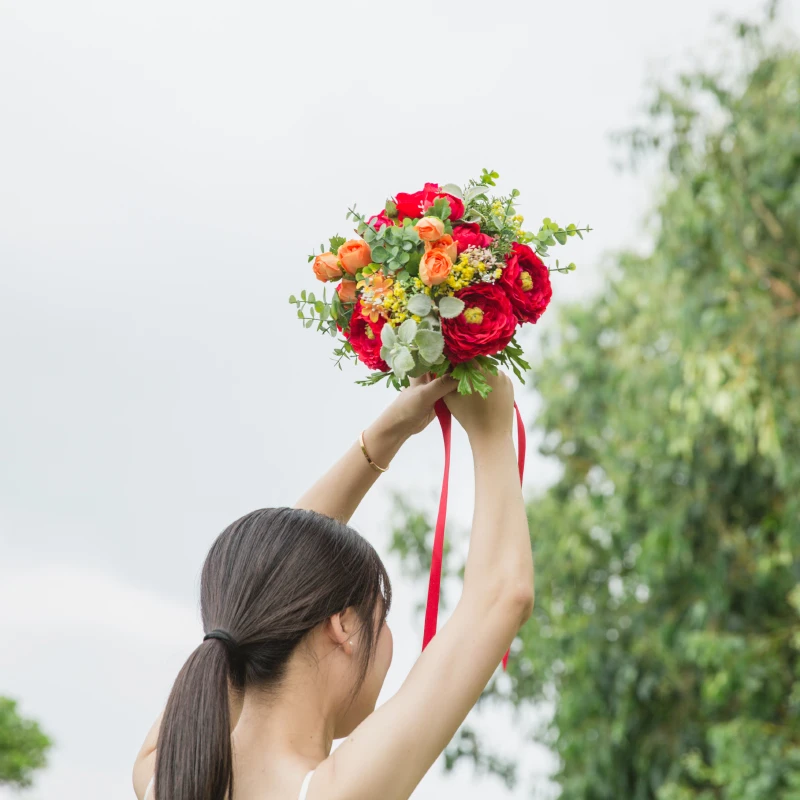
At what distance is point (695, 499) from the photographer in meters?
8.02

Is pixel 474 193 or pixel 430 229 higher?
pixel 474 193

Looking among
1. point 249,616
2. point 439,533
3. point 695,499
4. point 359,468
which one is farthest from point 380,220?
point 695,499

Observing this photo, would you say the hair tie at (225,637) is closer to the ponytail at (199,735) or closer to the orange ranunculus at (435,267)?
the ponytail at (199,735)

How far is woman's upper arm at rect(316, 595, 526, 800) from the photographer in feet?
4.16

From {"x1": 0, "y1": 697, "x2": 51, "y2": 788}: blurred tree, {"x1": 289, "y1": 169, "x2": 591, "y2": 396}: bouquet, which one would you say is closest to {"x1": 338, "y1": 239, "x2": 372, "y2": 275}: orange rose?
{"x1": 289, "y1": 169, "x2": 591, "y2": 396}: bouquet

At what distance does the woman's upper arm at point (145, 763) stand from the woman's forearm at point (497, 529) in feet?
1.73

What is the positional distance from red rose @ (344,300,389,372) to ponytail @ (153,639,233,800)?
575 millimetres

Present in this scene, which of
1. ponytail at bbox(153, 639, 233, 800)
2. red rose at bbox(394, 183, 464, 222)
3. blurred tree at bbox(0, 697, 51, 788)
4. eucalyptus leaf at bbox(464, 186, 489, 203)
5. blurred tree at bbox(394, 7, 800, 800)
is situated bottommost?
ponytail at bbox(153, 639, 233, 800)

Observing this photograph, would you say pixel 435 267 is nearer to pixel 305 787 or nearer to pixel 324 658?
pixel 324 658

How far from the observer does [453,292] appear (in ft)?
5.74

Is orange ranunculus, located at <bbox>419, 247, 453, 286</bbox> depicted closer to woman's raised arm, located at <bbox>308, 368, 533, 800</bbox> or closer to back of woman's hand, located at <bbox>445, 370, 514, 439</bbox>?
back of woman's hand, located at <bbox>445, 370, 514, 439</bbox>

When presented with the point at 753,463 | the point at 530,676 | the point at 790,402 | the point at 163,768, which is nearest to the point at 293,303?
the point at 163,768

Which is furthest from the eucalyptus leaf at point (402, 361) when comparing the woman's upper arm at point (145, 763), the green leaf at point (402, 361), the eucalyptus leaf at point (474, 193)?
the woman's upper arm at point (145, 763)

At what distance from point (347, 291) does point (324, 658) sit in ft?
2.10
